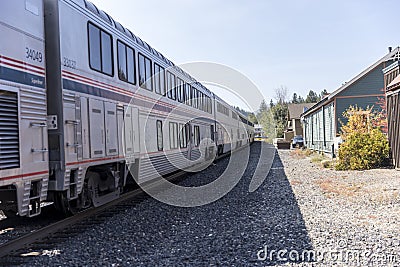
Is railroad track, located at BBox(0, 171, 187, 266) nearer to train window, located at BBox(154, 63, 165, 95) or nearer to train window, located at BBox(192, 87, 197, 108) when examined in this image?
train window, located at BBox(154, 63, 165, 95)

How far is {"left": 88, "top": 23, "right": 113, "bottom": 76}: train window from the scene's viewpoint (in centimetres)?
774

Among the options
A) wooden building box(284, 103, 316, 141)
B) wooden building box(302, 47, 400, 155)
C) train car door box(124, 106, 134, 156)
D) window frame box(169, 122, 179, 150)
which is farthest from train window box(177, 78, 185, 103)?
wooden building box(284, 103, 316, 141)

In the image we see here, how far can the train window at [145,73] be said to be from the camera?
34.5 ft

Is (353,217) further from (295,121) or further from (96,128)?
(295,121)

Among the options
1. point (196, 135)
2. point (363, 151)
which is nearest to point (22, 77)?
point (196, 135)

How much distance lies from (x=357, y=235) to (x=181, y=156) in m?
8.50

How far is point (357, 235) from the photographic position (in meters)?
6.47

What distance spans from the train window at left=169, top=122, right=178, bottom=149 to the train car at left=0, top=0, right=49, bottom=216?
266 inches

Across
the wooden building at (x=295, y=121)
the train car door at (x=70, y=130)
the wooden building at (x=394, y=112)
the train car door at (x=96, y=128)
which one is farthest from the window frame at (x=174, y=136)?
the wooden building at (x=295, y=121)

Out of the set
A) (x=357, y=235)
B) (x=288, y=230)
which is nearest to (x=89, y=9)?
(x=288, y=230)

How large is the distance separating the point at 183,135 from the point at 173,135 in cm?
148

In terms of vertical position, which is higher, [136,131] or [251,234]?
[136,131]

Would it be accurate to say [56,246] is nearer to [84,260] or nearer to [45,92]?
[84,260]

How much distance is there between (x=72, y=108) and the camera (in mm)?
6805
